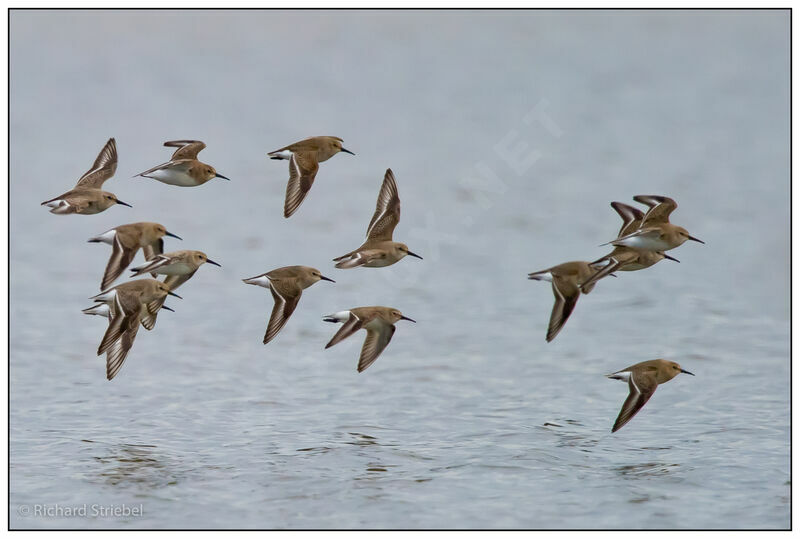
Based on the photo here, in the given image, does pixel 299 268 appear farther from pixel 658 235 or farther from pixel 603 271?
pixel 658 235

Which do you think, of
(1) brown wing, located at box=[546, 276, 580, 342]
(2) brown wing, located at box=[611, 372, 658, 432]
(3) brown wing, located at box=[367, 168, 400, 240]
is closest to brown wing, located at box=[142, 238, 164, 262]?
(3) brown wing, located at box=[367, 168, 400, 240]

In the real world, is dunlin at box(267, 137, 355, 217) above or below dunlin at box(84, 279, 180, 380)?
above

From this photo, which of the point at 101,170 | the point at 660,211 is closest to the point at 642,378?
the point at 660,211

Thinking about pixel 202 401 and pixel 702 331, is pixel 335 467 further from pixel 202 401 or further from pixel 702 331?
pixel 702 331

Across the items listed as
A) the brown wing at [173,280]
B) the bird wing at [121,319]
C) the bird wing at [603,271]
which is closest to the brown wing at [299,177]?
the brown wing at [173,280]

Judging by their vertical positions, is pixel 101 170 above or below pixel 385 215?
above

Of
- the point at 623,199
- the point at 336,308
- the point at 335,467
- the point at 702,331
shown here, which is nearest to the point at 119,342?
the point at 335,467

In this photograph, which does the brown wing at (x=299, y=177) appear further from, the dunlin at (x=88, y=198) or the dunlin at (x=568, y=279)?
the dunlin at (x=568, y=279)

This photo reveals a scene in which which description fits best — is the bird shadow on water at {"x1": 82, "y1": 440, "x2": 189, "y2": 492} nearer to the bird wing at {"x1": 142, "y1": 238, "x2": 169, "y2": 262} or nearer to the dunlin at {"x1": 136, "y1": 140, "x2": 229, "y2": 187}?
the bird wing at {"x1": 142, "y1": 238, "x2": 169, "y2": 262}
